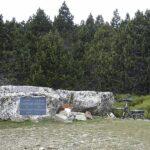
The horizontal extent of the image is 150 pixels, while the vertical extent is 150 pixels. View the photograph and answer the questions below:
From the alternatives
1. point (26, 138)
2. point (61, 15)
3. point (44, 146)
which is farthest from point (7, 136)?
point (61, 15)

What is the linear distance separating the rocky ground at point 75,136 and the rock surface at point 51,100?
1268mm

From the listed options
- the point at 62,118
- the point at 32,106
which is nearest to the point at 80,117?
the point at 62,118

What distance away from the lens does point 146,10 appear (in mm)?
64000

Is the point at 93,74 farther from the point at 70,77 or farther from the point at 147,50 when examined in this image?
the point at 70,77

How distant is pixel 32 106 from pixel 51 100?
55.2 inches

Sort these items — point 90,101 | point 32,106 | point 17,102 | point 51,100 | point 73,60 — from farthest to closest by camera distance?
point 73,60 → point 90,101 → point 51,100 → point 32,106 → point 17,102

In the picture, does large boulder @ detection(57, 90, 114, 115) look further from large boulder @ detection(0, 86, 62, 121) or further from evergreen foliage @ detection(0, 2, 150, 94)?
evergreen foliage @ detection(0, 2, 150, 94)

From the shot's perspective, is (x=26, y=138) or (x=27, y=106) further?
(x=27, y=106)

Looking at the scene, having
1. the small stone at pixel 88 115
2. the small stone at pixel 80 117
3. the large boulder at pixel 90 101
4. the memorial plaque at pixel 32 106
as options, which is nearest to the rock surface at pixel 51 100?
the large boulder at pixel 90 101

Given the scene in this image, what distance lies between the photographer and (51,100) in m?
31.9

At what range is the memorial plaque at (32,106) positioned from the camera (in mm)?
31027

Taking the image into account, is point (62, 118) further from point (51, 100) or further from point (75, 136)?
point (75, 136)

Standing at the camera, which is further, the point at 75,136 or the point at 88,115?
the point at 88,115

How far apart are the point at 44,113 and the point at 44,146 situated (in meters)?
11.5
